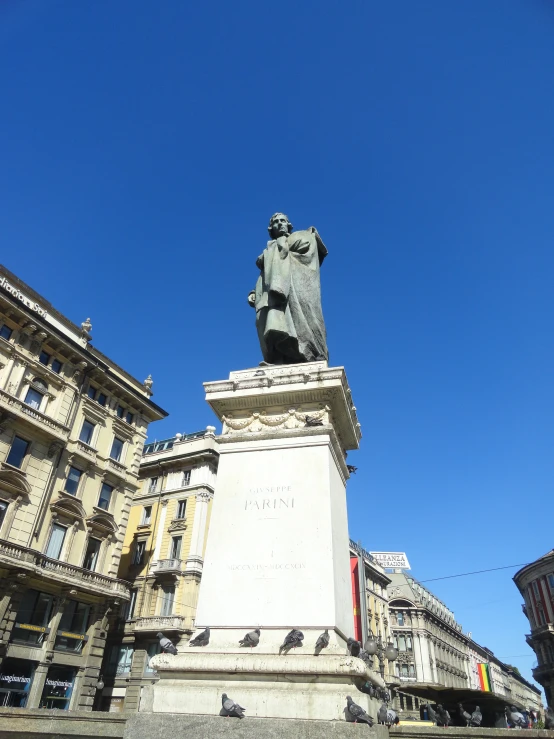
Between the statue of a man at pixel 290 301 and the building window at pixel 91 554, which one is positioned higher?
the building window at pixel 91 554

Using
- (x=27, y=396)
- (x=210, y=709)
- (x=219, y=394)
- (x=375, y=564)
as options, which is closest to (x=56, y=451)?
(x=27, y=396)

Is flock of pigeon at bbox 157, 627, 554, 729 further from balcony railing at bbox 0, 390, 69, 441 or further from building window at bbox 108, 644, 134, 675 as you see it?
building window at bbox 108, 644, 134, 675

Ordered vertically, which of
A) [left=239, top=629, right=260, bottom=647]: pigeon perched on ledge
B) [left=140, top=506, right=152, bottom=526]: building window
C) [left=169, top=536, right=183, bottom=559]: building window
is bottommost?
[left=239, top=629, right=260, bottom=647]: pigeon perched on ledge

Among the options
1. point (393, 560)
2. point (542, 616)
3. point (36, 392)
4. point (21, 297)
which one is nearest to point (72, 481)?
point (36, 392)

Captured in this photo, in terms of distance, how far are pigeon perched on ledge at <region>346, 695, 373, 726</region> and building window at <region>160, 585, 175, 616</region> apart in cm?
3157

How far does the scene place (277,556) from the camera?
213 inches

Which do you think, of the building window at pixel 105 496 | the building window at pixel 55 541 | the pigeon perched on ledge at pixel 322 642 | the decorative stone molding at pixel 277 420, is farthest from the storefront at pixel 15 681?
the pigeon perched on ledge at pixel 322 642

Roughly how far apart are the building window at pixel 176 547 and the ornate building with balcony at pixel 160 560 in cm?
7

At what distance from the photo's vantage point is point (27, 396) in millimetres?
24906

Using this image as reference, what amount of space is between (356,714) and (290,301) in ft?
17.9

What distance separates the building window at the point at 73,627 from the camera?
24.0 meters

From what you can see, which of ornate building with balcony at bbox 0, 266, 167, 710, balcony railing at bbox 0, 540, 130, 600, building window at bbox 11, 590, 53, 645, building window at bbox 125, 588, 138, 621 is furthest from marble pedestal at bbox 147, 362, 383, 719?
building window at bbox 125, 588, 138, 621

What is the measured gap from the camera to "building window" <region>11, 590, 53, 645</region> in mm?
21917

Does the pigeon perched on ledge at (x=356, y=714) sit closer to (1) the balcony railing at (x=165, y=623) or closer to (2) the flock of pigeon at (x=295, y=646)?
(2) the flock of pigeon at (x=295, y=646)
